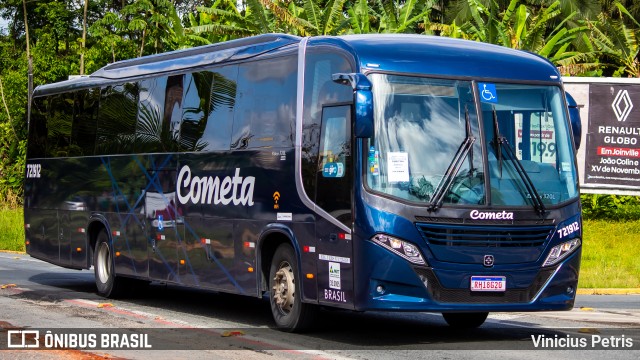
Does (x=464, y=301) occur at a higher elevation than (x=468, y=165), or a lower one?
lower

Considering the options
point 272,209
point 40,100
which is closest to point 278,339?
point 272,209

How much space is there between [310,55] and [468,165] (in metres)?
2.37

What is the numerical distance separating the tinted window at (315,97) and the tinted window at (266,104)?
31 cm

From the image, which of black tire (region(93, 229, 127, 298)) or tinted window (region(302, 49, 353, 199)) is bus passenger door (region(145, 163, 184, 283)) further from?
tinted window (region(302, 49, 353, 199))

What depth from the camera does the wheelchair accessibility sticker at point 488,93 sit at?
40.4ft

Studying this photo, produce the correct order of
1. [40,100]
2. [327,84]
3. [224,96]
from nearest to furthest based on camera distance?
[327,84]
[224,96]
[40,100]

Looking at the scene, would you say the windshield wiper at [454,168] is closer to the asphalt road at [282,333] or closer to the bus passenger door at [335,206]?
the bus passenger door at [335,206]

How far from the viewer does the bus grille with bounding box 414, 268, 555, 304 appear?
1167cm

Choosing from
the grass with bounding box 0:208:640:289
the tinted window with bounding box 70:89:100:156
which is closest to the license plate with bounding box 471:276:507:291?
the grass with bounding box 0:208:640:289

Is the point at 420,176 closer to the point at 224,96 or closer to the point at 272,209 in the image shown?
the point at 272,209

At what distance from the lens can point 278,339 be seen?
12.5 m

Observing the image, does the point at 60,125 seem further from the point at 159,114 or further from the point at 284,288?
the point at 284,288

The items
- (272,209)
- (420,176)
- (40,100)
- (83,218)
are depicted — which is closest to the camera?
(420,176)

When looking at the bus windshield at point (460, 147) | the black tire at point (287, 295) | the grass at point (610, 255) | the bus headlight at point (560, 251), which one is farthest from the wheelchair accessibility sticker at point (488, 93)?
the grass at point (610, 255)
